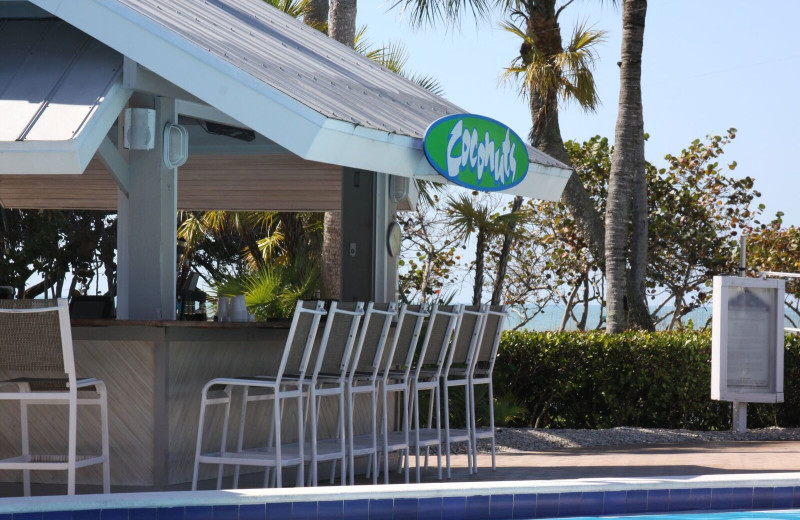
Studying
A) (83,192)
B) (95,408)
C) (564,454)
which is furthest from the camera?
(83,192)

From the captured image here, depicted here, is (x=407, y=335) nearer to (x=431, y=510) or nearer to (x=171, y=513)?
(x=431, y=510)

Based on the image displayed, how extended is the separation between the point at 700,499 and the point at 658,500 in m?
0.26

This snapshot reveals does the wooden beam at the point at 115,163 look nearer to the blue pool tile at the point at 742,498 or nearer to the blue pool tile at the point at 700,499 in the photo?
the blue pool tile at the point at 700,499

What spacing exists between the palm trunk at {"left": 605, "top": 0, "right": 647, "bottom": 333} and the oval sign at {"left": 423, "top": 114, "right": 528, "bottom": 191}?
19.6 ft

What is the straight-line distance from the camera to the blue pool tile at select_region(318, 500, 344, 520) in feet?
17.0

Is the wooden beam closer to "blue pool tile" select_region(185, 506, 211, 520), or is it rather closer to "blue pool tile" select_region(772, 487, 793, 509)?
"blue pool tile" select_region(185, 506, 211, 520)

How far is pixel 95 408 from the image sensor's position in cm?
616

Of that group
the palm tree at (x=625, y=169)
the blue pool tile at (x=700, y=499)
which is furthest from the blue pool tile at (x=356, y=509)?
the palm tree at (x=625, y=169)

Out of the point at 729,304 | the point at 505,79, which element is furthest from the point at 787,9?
the point at 729,304

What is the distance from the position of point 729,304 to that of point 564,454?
300 cm

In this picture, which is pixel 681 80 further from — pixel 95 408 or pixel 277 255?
pixel 95 408

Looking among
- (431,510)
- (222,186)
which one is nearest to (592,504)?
(431,510)

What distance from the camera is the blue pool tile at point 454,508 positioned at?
18.0 ft

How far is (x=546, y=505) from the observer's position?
18.4 feet
